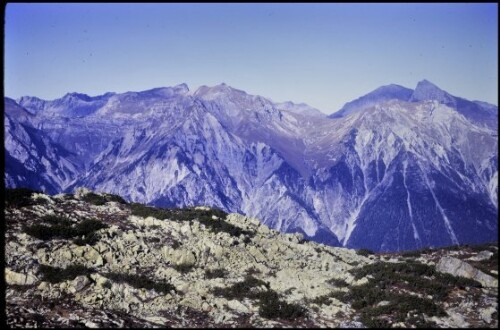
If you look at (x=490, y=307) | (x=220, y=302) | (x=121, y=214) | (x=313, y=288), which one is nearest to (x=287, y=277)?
(x=313, y=288)

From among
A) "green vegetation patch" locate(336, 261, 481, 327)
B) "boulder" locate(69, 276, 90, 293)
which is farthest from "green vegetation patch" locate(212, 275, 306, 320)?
"boulder" locate(69, 276, 90, 293)

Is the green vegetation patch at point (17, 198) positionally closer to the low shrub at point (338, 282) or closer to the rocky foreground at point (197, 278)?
the rocky foreground at point (197, 278)

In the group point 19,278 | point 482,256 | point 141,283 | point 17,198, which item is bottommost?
point 482,256

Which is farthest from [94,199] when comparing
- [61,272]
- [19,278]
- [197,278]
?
[19,278]

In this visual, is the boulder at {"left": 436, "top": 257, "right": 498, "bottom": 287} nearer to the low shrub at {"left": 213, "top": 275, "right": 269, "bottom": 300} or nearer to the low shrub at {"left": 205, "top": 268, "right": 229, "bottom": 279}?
the low shrub at {"left": 213, "top": 275, "right": 269, "bottom": 300}

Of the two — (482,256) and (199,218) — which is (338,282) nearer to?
(199,218)

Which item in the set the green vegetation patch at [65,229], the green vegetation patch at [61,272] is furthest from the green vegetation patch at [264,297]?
the green vegetation patch at [65,229]
